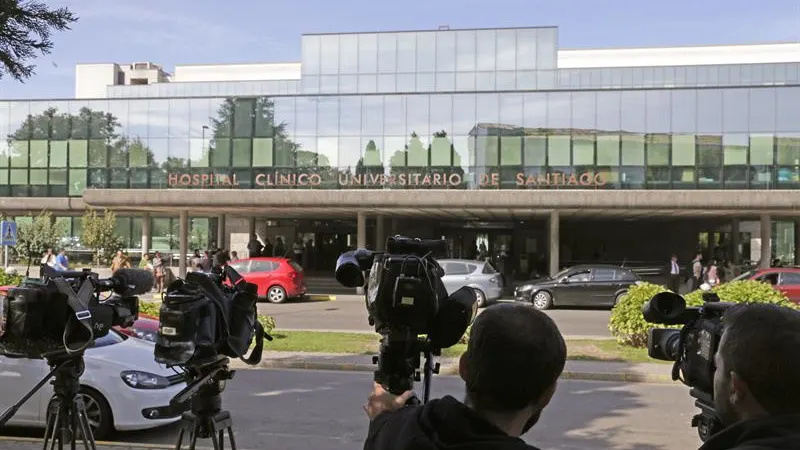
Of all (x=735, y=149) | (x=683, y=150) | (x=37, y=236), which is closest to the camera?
(x=735, y=149)

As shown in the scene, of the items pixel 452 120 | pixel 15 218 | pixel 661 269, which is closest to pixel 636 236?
pixel 661 269

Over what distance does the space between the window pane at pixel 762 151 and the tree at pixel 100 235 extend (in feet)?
90.7

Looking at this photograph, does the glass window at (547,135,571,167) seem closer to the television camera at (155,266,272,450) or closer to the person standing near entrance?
the person standing near entrance

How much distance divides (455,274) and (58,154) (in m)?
23.5

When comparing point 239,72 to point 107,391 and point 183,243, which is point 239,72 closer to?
point 183,243

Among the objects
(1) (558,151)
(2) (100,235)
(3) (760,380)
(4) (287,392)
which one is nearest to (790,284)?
(1) (558,151)

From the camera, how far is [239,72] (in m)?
72.1

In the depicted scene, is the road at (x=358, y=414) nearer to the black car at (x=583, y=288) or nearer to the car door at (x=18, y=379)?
the car door at (x=18, y=379)

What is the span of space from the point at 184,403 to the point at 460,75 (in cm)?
5672

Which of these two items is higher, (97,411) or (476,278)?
(476,278)

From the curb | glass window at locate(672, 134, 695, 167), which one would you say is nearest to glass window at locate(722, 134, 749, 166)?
glass window at locate(672, 134, 695, 167)

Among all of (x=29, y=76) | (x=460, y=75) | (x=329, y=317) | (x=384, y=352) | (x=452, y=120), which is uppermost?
(x=460, y=75)

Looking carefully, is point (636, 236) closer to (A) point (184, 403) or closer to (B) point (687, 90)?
(B) point (687, 90)

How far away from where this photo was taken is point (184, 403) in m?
3.63
